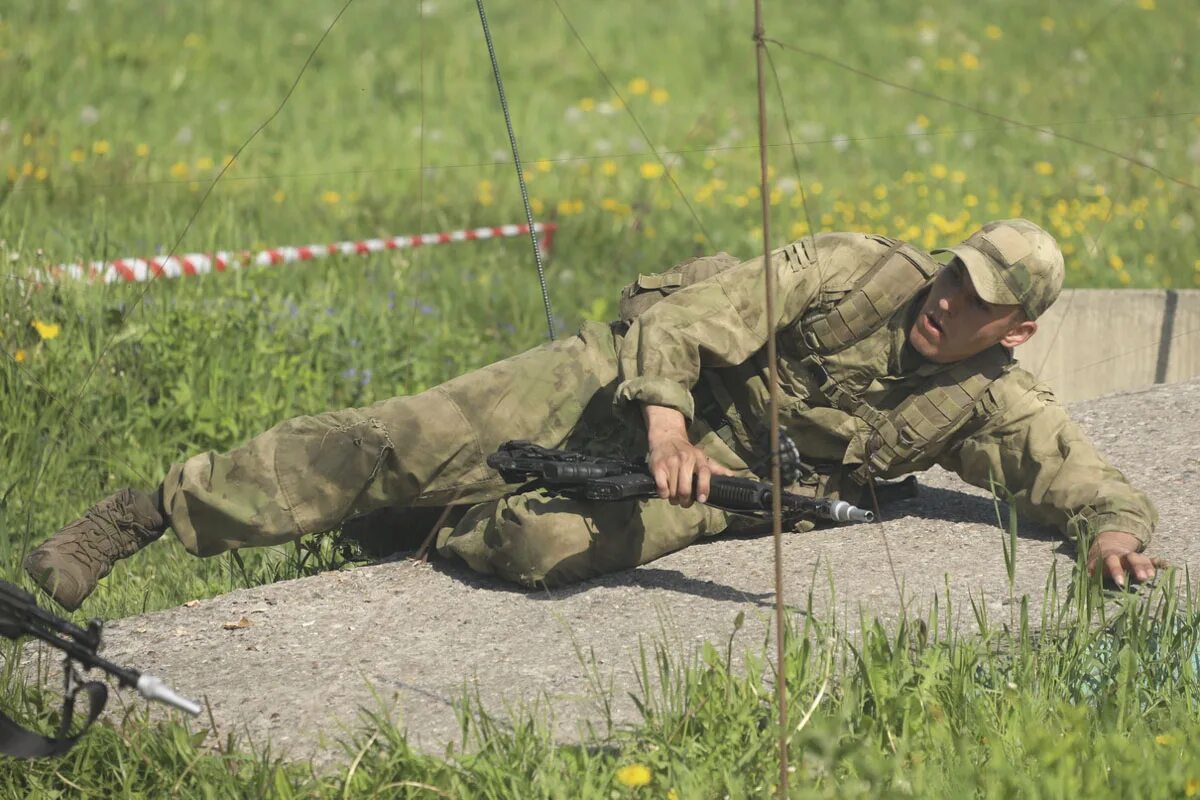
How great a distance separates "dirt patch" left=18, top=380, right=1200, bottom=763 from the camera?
127 inches

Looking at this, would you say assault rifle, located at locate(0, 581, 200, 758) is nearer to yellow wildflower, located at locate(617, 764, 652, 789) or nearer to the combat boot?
yellow wildflower, located at locate(617, 764, 652, 789)

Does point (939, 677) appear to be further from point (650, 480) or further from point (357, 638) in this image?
point (357, 638)

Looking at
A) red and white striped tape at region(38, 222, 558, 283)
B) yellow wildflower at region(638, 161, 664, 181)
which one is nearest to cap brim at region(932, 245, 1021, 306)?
red and white striped tape at region(38, 222, 558, 283)

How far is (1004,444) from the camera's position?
4238 millimetres

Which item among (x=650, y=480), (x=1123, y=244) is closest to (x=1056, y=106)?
(x=1123, y=244)

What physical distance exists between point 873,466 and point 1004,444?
38 cm

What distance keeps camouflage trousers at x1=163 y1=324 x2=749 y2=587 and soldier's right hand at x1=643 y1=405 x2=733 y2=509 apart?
0.15m

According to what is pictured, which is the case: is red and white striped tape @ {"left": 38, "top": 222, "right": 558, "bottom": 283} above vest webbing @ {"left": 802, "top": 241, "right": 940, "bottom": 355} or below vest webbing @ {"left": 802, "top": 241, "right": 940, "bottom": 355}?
below

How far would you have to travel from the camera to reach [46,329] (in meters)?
5.82

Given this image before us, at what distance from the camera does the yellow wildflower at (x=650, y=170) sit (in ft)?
30.5

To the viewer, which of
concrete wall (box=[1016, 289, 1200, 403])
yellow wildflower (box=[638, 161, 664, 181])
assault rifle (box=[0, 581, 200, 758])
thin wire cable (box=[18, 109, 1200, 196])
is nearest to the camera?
assault rifle (box=[0, 581, 200, 758])

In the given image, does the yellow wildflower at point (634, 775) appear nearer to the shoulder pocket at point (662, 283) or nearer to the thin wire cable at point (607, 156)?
the shoulder pocket at point (662, 283)

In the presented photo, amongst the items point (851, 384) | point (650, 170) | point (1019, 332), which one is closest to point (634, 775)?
point (851, 384)

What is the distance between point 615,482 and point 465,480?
602 millimetres
